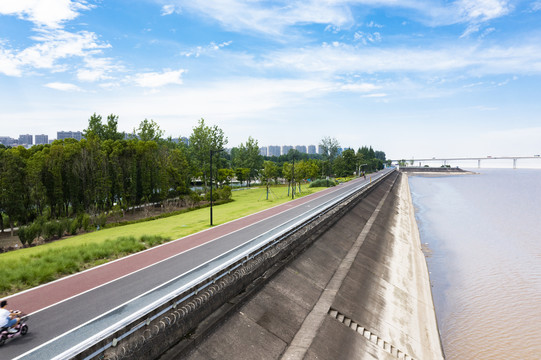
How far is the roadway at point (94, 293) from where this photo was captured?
10.1 metres

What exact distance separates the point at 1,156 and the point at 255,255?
30.6 meters

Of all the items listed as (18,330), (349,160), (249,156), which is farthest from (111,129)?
(349,160)

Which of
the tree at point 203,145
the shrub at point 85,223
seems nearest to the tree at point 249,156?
the tree at point 203,145

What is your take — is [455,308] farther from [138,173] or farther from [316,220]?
[138,173]

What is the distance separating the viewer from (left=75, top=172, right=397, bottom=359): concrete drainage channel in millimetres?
8875

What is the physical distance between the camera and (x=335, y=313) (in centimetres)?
1639

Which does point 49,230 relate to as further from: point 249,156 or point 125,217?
point 249,156

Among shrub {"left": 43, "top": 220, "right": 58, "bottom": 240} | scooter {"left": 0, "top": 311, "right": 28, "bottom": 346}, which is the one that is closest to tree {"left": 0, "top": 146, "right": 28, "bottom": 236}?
shrub {"left": 43, "top": 220, "right": 58, "bottom": 240}

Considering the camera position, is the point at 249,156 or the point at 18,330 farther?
the point at 249,156

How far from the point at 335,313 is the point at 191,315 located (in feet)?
28.1

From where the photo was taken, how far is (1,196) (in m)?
29.7

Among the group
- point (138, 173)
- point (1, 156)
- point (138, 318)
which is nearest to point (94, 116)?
point (138, 173)

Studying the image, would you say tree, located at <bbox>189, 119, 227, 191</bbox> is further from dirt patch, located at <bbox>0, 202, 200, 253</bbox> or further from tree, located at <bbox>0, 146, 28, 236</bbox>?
tree, located at <bbox>0, 146, 28, 236</bbox>

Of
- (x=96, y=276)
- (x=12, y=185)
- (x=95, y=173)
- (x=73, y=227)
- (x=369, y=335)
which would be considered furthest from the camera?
(x=95, y=173)
